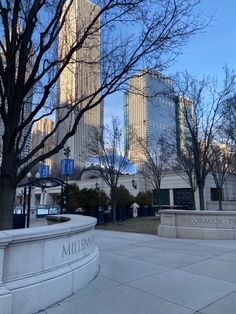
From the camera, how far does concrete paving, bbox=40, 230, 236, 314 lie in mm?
4906

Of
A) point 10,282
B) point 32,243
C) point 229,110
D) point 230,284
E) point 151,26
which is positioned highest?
point 229,110

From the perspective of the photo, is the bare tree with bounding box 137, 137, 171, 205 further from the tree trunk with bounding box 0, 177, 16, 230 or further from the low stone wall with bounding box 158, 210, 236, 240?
the tree trunk with bounding box 0, 177, 16, 230

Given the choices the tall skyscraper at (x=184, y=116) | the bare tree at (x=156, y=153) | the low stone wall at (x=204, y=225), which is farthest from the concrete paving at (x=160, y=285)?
the bare tree at (x=156, y=153)

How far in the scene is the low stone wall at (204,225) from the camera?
510 inches

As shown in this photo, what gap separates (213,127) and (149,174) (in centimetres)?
2389

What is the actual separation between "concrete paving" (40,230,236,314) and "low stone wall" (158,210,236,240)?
9.43 ft

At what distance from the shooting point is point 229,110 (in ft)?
65.5

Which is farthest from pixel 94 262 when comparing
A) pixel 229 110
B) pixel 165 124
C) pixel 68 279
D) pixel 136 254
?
pixel 165 124

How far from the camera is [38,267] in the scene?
479 cm

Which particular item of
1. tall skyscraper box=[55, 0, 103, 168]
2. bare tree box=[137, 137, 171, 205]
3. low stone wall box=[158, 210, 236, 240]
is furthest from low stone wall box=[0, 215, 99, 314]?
bare tree box=[137, 137, 171, 205]

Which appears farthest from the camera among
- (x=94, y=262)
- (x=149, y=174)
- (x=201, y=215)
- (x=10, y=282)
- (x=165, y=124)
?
(x=149, y=174)

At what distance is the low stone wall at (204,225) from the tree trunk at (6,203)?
8349 millimetres

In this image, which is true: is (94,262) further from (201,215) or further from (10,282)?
(201,215)

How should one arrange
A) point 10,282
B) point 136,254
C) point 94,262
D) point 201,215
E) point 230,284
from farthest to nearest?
1. point 201,215
2. point 136,254
3. point 94,262
4. point 230,284
5. point 10,282
